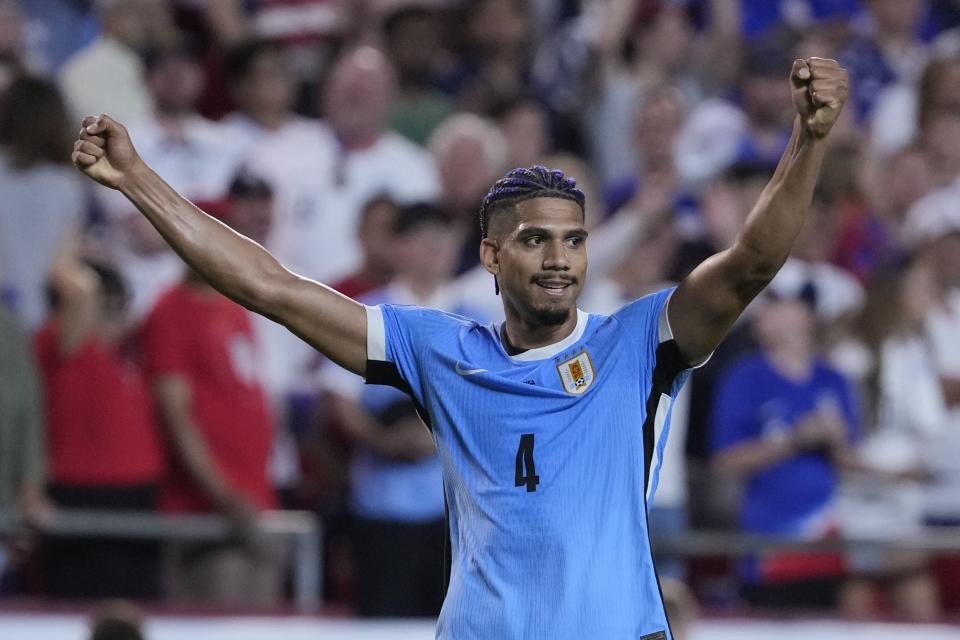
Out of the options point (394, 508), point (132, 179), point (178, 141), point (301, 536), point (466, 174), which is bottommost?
point (301, 536)

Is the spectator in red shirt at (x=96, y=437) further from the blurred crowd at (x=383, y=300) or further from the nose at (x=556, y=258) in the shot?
the nose at (x=556, y=258)

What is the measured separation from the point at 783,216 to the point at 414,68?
21.2 feet

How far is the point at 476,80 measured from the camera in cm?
1068

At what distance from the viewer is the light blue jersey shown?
13.3 feet

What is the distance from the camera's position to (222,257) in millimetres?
4301

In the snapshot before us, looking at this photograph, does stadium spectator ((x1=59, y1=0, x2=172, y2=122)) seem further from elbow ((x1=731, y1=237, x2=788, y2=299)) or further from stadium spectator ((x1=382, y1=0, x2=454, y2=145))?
elbow ((x1=731, y1=237, x2=788, y2=299))

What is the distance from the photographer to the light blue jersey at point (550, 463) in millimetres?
4059

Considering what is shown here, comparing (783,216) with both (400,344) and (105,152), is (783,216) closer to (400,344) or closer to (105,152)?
(400,344)

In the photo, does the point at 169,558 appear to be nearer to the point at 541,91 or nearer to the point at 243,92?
the point at 243,92

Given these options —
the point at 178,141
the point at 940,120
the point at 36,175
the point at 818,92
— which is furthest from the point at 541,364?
the point at 940,120

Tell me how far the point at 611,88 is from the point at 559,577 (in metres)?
6.79

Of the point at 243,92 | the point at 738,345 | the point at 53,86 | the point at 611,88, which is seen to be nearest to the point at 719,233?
the point at 738,345

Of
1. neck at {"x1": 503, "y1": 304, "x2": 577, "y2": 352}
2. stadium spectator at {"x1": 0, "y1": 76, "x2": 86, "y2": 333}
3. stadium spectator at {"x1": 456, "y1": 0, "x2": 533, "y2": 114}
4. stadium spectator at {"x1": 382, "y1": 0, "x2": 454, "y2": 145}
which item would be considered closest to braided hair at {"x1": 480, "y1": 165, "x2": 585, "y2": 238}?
neck at {"x1": 503, "y1": 304, "x2": 577, "y2": 352}

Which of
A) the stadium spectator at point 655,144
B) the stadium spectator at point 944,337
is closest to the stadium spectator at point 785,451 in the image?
the stadium spectator at point 944,337
